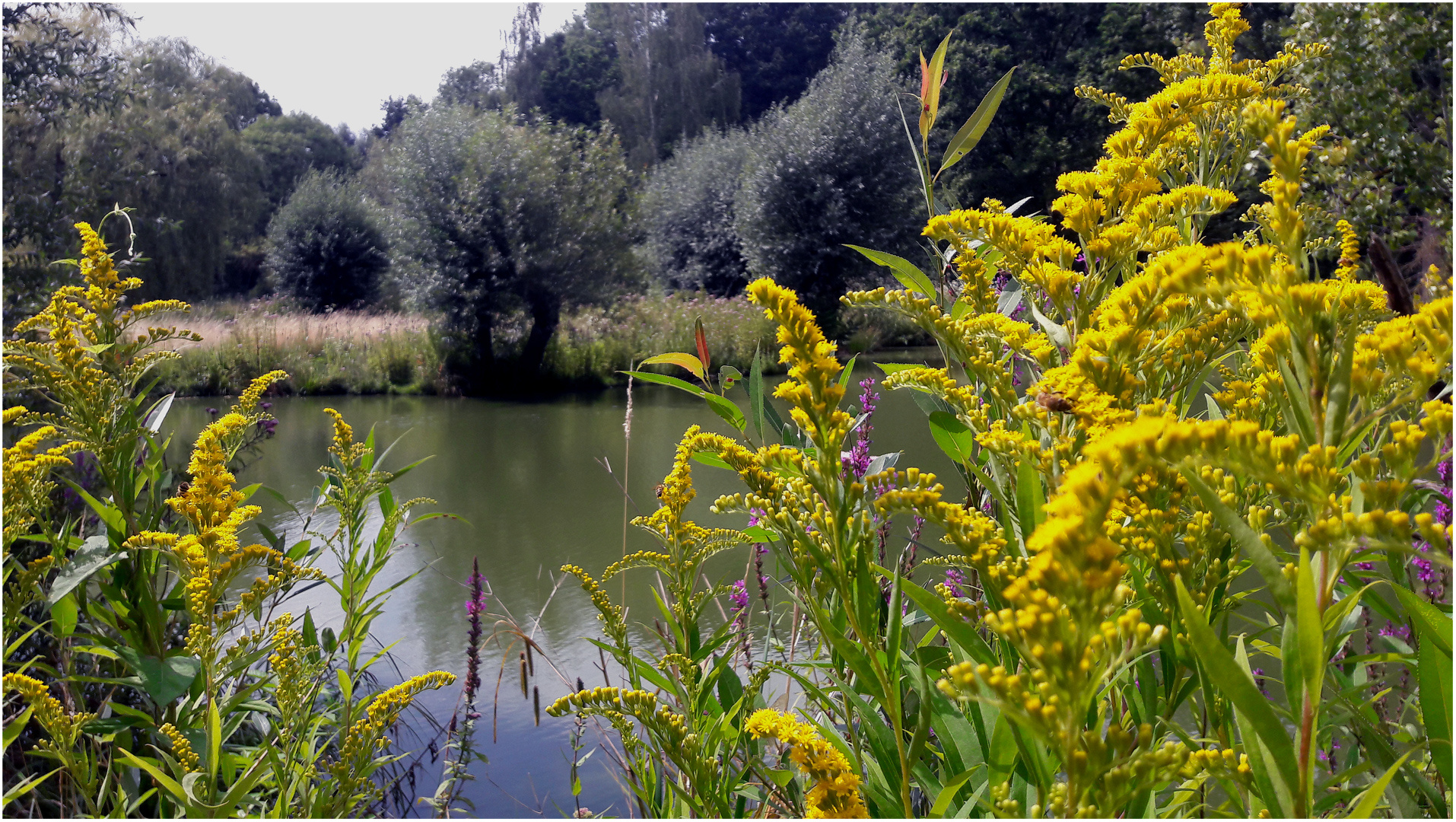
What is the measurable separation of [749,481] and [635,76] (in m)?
26.7

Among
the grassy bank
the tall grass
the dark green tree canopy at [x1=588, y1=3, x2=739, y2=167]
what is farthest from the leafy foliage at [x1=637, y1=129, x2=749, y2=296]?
the dark green tree canopy at [x1=588, y1=3, x2=739, y2=167]

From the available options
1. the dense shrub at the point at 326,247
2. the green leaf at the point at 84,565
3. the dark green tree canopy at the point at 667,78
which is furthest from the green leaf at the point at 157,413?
the dark green tree canopy at the point at 667,78

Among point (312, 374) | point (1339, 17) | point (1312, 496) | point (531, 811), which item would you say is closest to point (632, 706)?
point (1312, 496)

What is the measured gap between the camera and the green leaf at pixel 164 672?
38.9 inches

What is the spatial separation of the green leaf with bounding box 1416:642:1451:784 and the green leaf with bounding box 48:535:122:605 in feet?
4.25

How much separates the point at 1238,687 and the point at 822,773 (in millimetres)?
250

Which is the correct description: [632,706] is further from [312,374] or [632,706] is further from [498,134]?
[498,134]

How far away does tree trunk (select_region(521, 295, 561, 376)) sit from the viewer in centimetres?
1067

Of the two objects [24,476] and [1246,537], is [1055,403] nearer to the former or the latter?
[1246,537]

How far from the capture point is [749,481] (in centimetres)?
57

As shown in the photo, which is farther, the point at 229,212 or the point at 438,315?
the point at 229,212

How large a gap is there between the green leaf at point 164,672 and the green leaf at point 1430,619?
1175 millimetres

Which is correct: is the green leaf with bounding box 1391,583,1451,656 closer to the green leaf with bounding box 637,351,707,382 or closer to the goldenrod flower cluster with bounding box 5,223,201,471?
the green leaf with bounding box 637,351,707,382

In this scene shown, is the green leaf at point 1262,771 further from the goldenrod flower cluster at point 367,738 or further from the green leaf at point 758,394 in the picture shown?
the goldenrod flower cluster at point 367,738
